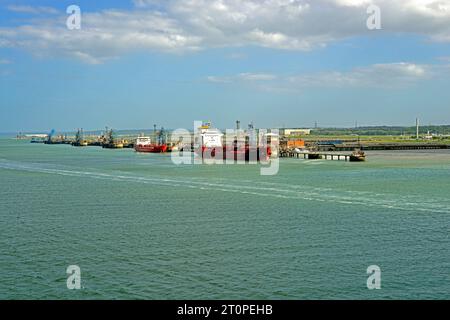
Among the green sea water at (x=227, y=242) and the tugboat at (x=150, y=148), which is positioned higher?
the tugboat at (x=150, y=148)

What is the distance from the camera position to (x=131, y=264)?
13.9 meters

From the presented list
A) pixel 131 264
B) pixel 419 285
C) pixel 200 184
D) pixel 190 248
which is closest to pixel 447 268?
pixel 419 285

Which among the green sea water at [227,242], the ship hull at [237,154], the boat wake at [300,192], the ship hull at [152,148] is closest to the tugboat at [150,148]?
the ship hull at [152,148]

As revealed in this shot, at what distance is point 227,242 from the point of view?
1633cm

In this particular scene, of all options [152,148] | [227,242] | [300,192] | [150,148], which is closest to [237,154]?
[152,148]

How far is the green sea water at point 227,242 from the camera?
39.7ft

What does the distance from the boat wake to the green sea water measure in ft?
0.39

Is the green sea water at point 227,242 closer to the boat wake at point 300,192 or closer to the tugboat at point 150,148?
Result: the boat wake at point 300,192

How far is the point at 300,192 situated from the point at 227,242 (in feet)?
39.6

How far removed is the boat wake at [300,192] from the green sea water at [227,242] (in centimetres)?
12

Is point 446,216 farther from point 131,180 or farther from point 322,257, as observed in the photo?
point 131,180

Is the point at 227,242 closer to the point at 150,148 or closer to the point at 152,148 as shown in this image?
the point at 152,148

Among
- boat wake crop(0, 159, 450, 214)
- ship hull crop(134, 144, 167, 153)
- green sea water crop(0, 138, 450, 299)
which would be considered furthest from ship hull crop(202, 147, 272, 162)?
green sea water crop(0, 138, 450, 299)

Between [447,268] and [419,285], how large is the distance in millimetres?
1649
